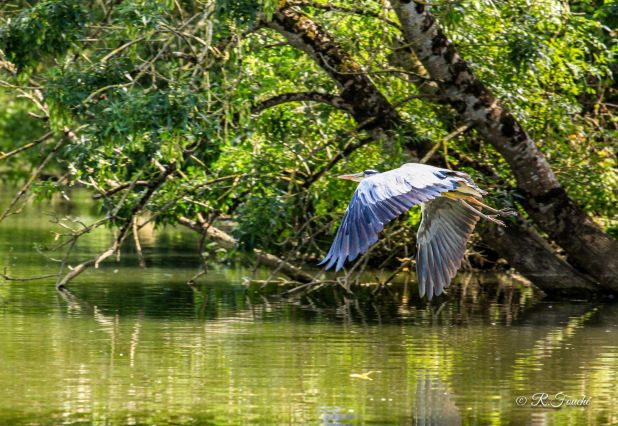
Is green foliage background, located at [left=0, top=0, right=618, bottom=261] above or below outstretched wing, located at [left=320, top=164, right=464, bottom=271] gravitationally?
above

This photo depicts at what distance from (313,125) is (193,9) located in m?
1.86

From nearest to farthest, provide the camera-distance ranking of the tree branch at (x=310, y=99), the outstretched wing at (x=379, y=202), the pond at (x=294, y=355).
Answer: the pond at (x=294, y=355) < the outstretched wing at (x=379, y=202) < the tree branch at (x=310, y=99)

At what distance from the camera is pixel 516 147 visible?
46.3 feet

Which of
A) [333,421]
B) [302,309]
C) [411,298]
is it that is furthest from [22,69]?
[333,421]

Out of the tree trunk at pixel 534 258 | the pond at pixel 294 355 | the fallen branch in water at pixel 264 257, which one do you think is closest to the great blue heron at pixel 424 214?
the pond at pixel 294 355

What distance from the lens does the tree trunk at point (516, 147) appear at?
13.6 metres

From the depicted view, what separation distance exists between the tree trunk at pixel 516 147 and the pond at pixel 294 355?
0.61 metres

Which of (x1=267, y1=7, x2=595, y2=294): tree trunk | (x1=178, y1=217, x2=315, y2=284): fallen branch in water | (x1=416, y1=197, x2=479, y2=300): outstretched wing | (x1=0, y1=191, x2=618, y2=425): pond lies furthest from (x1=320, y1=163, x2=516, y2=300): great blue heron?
(x1=178, y1=217, x2=315, y2=284): fallen branch in water

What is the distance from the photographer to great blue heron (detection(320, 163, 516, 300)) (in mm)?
8883

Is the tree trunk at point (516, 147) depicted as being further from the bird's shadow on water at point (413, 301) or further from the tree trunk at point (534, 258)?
the bird's shadow on water at point (413, 301)

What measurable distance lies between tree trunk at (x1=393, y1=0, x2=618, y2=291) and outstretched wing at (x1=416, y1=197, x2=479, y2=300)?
2647 mm

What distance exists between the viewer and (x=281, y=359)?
10305mm

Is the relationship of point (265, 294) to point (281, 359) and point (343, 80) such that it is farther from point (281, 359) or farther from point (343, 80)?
point (281, 359)

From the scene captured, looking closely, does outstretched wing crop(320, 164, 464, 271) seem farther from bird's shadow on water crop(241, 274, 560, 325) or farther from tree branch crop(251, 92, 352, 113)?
tree branch crop(251, 92, 352, 113)
